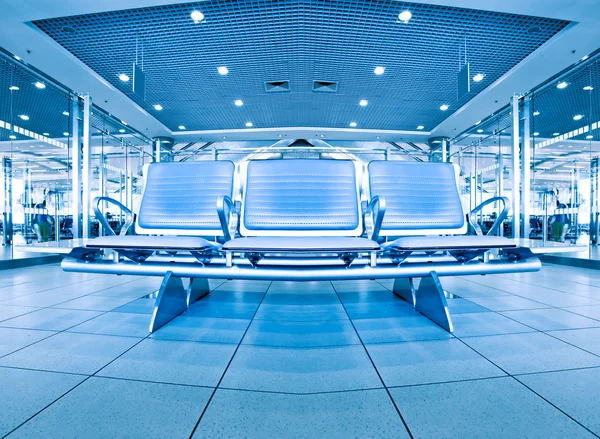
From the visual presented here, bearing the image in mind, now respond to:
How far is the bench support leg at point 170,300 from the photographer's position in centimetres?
138

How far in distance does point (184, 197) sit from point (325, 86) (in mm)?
5502

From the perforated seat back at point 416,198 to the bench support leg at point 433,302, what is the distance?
1.11 ft

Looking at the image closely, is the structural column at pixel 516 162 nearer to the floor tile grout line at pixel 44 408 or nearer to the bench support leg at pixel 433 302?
the bench support leg at pixel 433 302

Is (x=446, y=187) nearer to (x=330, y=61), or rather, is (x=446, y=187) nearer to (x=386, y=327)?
(x=386, y=327)

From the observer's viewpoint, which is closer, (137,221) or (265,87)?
(137,221)

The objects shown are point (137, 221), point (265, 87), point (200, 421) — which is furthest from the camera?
point (265, 87)

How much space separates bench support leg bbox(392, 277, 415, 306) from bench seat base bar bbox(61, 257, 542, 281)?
531mm

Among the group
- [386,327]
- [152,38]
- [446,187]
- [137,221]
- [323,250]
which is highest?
[152,38]

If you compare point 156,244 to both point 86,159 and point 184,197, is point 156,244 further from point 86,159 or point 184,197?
point 86,159

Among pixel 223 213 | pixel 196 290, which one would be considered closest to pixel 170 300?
pixel 196 290

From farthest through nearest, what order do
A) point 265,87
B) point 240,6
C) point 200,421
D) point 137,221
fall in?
point 265,87
point 240,6
point 137,221
point 200,421

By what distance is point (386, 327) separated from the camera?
1429 millimetres

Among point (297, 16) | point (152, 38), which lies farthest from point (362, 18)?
point (152, 38)

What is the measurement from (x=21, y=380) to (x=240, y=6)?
4.67 m
